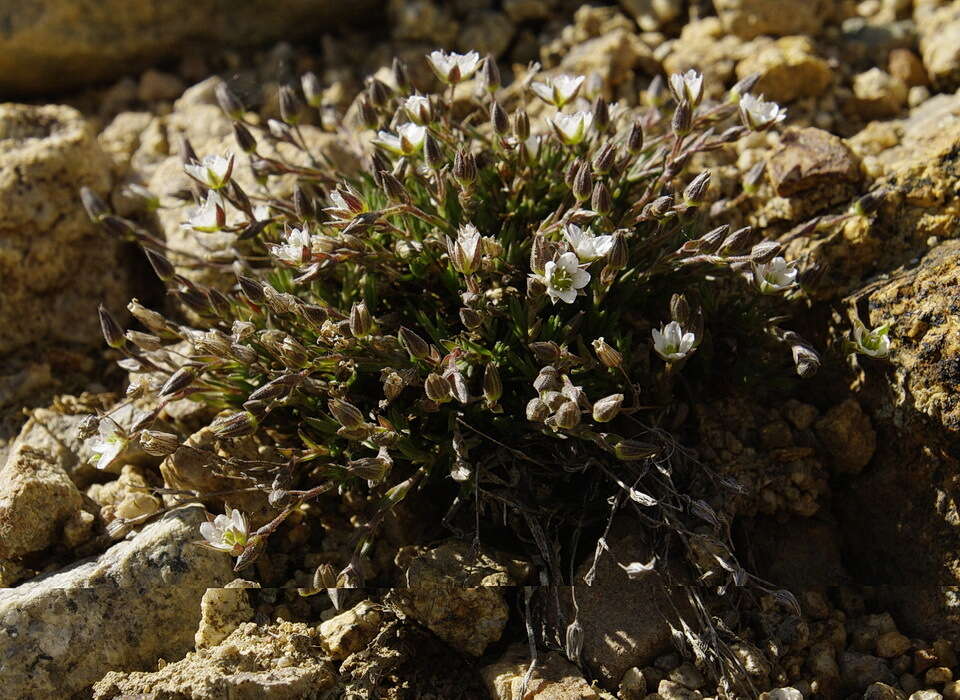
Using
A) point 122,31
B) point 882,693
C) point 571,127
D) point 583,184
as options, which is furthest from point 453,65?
point 882,693

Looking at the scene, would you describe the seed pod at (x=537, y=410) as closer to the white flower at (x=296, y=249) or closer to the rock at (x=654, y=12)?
the white flower at (x=296, y=249)

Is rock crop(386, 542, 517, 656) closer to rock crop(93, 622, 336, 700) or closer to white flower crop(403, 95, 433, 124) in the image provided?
rock crop(93, 622, 336, 700)

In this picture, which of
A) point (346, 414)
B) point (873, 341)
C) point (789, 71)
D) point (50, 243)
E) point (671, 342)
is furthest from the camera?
point (789, 71)

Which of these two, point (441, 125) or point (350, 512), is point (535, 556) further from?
A: point (441, 125)

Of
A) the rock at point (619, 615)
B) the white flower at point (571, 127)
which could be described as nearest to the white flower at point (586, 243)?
the white flower at point (571, 127)

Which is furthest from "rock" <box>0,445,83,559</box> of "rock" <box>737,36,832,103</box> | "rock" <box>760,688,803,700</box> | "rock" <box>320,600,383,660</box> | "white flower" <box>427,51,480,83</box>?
Answer: "rock" <box>737,36,832,103</box>

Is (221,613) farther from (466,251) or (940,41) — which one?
(940,41)

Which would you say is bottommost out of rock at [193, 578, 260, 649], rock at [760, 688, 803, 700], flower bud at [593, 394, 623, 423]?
rock at [760, 688, 803, 700]
